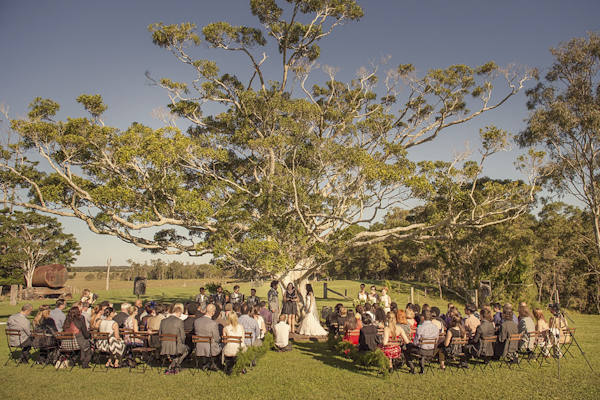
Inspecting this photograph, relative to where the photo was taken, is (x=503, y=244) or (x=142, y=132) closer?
(x=142, y=132)

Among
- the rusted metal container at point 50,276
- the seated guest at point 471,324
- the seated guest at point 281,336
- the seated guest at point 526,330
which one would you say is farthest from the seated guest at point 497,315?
the rusted metal container at point 50,276

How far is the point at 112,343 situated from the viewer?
7664mm

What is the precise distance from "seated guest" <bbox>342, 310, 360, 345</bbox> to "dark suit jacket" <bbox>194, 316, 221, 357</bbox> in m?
2.94

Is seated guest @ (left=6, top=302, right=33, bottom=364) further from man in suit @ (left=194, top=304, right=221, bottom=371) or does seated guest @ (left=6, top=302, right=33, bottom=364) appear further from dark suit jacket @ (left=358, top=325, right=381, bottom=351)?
dark suit jacket @ (left=358, top=325, right=381, bottom=351)

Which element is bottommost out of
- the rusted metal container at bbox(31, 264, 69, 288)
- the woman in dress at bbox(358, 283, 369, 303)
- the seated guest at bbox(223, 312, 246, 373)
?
the rusted metal container at bbox(31, 264, 69, 288)

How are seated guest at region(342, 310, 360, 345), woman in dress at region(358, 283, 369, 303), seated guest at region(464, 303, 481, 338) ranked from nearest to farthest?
seated guest at region(464, 303, 481, 338), seated guest at region(342, 310, 360, 345), woman in dress at region(358, 283, 369, 303)

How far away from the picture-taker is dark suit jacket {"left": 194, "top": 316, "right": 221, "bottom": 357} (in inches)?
291

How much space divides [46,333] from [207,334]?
11.0 feet

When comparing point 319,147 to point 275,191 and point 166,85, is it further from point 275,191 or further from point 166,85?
point 166,85

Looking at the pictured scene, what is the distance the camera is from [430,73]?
61.7 feet

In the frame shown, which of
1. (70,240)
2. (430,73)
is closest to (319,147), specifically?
(430,73)

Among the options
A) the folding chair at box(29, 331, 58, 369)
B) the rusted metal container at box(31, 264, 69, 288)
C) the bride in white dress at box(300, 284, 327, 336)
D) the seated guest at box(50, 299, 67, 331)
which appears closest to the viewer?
the folding chair at box(29, 331, 58, 369)

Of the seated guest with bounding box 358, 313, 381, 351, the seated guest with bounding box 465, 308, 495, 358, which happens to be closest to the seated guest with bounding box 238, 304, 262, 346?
the seated guest with bounding box 358, 313, 381, 351

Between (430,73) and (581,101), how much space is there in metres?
8.37
